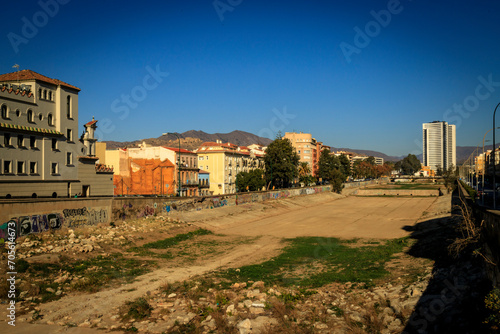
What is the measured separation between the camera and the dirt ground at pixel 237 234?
60.4 feet

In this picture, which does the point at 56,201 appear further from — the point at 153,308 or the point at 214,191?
the point at 214,191

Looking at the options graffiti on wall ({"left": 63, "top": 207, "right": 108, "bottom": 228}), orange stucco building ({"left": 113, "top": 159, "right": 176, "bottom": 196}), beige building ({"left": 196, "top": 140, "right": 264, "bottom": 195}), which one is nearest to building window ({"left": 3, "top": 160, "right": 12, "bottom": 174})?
graffiti on wall ({"left": 63, "top": 207, "right": 108, "bottom": 228})

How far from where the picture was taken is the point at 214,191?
9975 centimetres

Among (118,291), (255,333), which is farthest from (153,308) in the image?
(255,333)

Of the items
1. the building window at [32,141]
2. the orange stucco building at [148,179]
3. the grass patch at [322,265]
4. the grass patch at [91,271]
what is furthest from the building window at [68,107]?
the orange stucco building at [148,179]

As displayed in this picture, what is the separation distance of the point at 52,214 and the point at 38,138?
1488cm

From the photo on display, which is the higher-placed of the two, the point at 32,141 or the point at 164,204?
the point at 32,141

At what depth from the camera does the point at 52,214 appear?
108 ft

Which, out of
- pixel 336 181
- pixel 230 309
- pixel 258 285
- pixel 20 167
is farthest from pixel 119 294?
pixel 336 181

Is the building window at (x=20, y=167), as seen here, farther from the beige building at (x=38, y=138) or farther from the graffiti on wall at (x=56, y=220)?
the graffiti on wall at (x=56, y=220)

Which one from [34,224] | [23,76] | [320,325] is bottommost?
[320,325]

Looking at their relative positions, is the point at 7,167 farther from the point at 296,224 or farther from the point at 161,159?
the point at 161,159

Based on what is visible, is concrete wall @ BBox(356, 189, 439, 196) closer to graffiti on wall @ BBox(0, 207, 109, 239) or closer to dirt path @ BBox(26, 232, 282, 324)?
graffiti on wall @ BBox(0, 207, 109, 239)

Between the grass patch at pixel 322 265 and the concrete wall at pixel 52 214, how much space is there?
1686 cm
